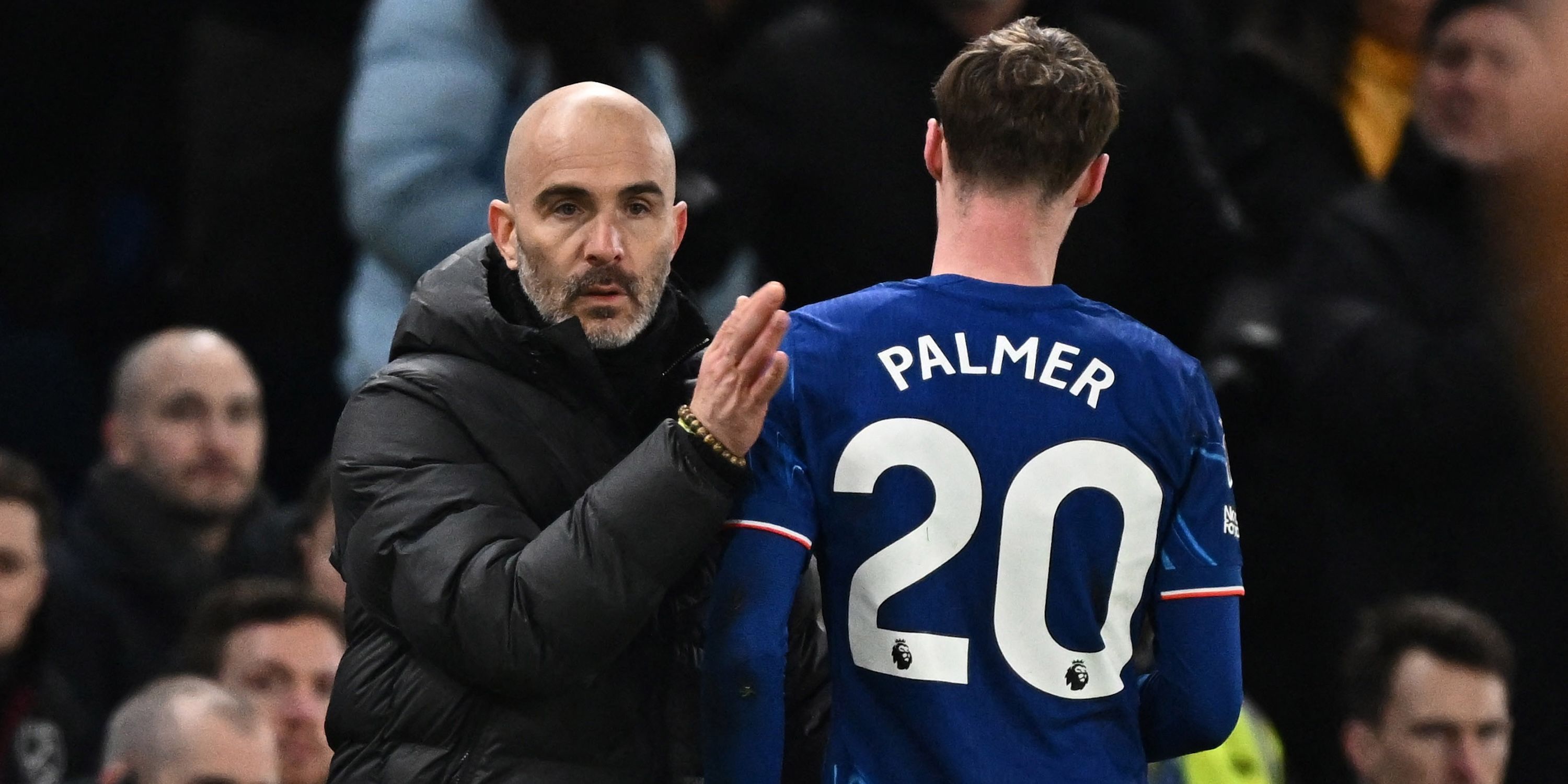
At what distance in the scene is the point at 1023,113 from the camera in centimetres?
337

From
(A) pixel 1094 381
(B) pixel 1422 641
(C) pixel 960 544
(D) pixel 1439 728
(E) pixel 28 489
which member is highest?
(A) pixel 1094 381

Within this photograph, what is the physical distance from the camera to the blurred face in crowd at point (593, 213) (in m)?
3.52

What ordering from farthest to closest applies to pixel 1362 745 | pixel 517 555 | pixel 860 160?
pixel 1362 745 → pixel 860 160 → pixel 517 555

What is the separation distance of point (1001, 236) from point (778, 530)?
0.52 meters

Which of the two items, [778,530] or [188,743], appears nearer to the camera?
[778,530]

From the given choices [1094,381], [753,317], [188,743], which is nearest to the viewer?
[753,317]

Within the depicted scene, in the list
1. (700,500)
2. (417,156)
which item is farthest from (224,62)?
(700,500)

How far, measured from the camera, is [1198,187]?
6.06m

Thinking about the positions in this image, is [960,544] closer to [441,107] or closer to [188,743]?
[188,743]

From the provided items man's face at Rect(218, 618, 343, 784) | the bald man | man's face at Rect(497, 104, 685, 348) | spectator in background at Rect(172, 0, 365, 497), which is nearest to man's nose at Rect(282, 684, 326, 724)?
man's face at Rect(218, 618, 343, 784)

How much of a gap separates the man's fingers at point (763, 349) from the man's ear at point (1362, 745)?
3561mm

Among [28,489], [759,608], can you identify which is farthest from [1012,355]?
[28,489]

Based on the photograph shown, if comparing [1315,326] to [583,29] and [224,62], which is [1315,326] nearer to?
[583,29]

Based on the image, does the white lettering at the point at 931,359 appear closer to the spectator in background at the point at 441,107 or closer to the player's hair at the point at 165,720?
the spectator in background at the point at 441,107
